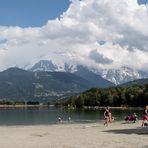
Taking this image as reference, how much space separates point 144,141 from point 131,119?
39.0 meters

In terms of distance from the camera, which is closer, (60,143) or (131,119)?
(60,143)

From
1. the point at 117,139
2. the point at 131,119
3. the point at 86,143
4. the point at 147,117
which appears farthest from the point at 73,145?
the point at 131,119

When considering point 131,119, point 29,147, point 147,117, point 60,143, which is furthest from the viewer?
point 131,119

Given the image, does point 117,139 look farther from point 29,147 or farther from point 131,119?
point 131,119

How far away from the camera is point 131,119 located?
73000 mm

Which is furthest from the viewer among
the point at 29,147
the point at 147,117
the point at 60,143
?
the point at 147,117

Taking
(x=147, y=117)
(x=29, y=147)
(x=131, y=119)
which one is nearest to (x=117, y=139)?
(x=29, y=147)

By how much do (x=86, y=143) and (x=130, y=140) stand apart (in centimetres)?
386

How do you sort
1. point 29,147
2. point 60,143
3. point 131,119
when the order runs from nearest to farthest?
point 29,147, point 60,143, point 131,119

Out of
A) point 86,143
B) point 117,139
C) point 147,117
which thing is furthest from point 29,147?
point 147,117

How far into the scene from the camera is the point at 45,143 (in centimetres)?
3431

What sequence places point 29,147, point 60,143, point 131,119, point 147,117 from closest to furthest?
point 29,147 → point 60,143 → point 147,117 → point 131,119

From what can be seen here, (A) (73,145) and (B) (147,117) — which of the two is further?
(B) (147,117)

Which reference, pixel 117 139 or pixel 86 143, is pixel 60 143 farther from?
pixel 117 139
